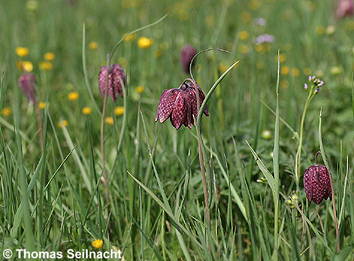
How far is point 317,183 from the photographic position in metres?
1.56

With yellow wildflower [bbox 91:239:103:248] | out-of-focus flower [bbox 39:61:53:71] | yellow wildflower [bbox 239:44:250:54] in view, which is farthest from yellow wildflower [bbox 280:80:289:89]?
yellow wildflower [bbox 91:239:103:248]

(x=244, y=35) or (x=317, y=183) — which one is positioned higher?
(x=244, y=35)

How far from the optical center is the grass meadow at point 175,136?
1556 millimetres

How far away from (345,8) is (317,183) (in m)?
2.71

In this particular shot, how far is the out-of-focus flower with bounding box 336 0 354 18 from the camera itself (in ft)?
13.1

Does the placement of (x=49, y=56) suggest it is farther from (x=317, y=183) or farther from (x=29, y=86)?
(x=317, y=183)

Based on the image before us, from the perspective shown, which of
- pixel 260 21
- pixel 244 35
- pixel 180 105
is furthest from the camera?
pixel 244 35

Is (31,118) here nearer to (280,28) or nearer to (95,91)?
(95,91)

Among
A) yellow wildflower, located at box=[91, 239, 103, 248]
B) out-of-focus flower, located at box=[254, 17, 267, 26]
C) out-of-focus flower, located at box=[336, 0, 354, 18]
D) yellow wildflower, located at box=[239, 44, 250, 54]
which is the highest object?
out-of-focus flower, located at box=[336, 0, 354, 18]

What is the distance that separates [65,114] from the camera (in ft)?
9.64

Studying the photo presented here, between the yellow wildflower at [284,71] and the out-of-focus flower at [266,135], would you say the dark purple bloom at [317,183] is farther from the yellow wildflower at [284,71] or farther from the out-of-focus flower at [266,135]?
the yellow wildflower at [284,71]

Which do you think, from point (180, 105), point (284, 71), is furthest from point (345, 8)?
point (180, 105)

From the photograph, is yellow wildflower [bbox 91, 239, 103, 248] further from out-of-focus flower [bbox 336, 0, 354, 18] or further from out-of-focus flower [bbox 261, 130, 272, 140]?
out-of-focus flower [bbox 336, 0, 354, 18]

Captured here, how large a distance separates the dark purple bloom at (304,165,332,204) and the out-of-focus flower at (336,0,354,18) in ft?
8.72
